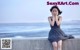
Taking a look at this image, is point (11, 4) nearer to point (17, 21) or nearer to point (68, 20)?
point (17, 21)

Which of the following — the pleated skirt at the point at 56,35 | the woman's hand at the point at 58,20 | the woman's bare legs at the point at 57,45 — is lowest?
the woman's bare legs at the point at 57,45

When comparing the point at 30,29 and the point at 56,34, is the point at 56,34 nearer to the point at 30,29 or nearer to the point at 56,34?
the point at 56,34

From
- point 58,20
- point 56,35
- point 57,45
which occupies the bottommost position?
point 57,45

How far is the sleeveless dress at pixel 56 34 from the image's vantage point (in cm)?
481

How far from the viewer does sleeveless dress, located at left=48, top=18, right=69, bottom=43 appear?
4.81 meters

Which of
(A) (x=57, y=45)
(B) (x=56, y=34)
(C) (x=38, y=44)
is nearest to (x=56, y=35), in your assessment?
(B) (x=56, y=34)

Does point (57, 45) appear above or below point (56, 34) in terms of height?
below

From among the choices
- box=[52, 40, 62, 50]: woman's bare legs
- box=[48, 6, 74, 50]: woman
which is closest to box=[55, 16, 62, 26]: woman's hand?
box=[48, 6, 74, 50]: woman

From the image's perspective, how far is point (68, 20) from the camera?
15.8 feet

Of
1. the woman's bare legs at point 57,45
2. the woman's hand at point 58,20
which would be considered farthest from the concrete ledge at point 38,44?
the woman's hand at point 58,20

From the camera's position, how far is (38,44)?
189 inches

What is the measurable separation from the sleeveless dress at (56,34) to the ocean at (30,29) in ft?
0.12

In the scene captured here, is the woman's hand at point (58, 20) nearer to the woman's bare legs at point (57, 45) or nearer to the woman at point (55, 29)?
the woman at point (55, 29)

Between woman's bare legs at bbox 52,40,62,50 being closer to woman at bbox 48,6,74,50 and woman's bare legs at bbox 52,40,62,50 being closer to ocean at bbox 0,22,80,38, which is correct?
woman at bbox 48,6,74,50
